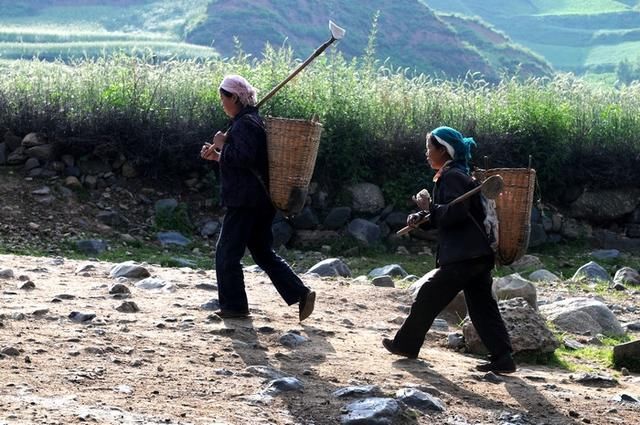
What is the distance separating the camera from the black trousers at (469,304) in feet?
24.9

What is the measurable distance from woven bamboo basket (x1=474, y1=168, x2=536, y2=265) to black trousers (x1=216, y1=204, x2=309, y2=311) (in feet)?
5.35

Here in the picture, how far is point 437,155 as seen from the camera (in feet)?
25.1

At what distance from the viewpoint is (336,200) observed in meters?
15.8

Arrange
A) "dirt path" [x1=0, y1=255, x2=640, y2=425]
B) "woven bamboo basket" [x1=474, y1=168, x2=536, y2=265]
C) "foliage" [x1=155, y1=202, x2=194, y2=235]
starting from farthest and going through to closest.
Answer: "foliage" [x1=155, y1=202, x2=194, y2=235], "woven bamboo basket" [x1=474, y1=168, x2=536, y2=265], "dirt path" [x1=0, y1=255, x2=640, y2=425]

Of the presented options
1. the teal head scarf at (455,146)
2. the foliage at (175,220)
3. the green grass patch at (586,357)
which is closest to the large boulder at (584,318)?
the green grass patch at (586,357)

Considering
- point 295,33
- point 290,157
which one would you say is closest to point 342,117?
point 290,157

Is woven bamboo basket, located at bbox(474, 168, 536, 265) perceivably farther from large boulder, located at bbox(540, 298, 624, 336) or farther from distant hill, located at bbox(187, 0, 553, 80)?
distant hill, located at bbox(187, 0, 553, 80)

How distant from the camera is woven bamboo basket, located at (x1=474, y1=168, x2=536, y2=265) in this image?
7.71m

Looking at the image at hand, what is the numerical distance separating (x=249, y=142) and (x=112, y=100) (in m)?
7.68

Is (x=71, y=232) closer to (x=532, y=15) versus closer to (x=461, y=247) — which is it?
(x=461, y=247)

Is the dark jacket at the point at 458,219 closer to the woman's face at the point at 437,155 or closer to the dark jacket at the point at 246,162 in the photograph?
the woman's face at the point at 437,155

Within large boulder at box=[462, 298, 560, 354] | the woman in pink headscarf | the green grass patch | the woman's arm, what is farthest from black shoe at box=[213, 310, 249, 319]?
the green grass patch

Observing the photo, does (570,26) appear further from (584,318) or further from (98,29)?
(584,318)

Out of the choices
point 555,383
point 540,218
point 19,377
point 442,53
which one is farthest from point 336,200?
point 442,53
